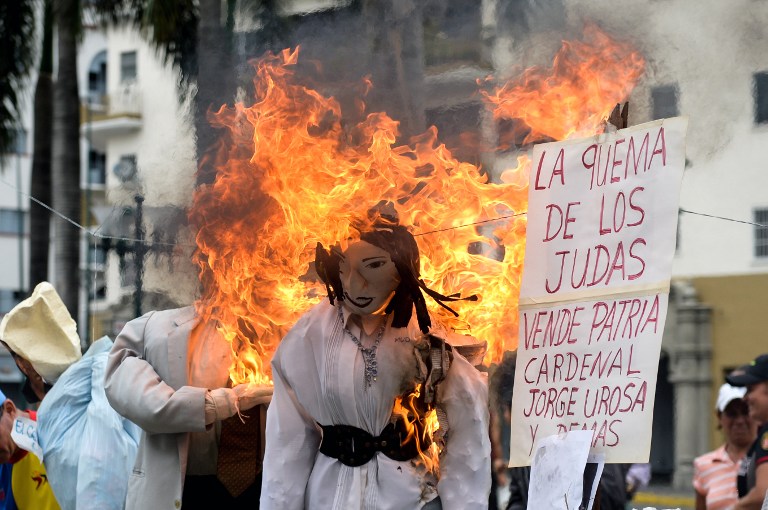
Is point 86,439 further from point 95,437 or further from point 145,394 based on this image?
point 145,394

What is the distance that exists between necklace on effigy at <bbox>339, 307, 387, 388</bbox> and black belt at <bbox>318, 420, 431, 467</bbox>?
0.20 meters

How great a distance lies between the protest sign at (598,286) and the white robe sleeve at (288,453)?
0.84 meters

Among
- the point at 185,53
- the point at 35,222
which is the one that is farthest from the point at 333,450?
the point at 35,222

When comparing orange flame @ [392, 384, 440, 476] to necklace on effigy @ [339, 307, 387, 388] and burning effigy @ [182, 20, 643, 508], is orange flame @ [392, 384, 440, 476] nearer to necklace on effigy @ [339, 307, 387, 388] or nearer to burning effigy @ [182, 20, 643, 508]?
burning effigy @ [182, 20, 643, 508]

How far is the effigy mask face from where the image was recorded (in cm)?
514

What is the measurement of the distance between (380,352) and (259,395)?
1.09 m

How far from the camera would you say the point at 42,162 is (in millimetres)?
19500

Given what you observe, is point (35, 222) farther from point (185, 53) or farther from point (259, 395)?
point (259, 395)

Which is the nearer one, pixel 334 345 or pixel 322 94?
pixel 334 345

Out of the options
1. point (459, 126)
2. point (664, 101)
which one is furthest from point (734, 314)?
point (459, 126)

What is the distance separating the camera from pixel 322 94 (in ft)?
18.8

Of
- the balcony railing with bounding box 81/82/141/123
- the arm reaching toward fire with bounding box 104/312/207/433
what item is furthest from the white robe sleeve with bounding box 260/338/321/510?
the balcony railing with bounding box 81/82/141/123

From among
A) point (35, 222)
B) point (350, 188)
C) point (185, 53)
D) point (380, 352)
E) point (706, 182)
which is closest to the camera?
point (380, 352)

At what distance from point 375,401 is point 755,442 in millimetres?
2160
